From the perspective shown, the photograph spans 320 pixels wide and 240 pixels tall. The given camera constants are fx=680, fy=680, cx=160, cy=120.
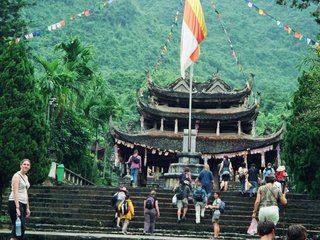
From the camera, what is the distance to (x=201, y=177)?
66.2 ft

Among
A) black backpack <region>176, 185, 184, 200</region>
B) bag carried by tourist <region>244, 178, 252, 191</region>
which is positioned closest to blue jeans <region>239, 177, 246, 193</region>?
bag carried by tourist <region>244, 178, 252, 191</region>

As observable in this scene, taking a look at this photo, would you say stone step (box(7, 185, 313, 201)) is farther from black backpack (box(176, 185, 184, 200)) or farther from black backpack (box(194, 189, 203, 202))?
black backpack (box(194, 189, 203, 202))

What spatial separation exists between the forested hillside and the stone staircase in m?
68.7

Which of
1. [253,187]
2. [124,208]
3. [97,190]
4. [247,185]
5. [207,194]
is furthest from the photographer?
[247,185]

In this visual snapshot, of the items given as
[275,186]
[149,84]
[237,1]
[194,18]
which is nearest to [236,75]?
[237,1]

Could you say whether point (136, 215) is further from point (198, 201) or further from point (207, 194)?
point (207, 194)

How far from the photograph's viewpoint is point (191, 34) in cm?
2750

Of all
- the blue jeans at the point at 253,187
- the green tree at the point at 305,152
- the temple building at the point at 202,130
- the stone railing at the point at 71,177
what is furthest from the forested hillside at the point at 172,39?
the blue jeans at the point at 253,187

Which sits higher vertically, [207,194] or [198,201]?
[207,194]

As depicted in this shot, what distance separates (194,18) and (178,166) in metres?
6.12

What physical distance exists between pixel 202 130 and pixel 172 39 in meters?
76.1

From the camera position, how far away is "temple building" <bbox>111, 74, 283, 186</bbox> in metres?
38.8

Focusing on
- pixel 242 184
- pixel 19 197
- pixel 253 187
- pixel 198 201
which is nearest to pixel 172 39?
pixel 242 184

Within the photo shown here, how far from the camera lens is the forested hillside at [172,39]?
106 meters
